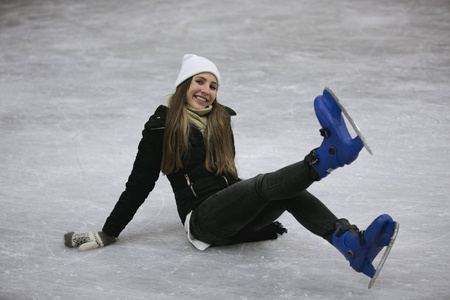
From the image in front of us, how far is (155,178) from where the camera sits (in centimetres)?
263

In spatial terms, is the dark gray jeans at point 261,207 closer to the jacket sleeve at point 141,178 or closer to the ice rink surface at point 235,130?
the ice rink surface at point 235,130

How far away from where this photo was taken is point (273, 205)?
247 cm

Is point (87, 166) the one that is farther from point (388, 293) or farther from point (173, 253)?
point (388, 293)

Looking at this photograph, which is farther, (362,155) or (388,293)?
(362,155)

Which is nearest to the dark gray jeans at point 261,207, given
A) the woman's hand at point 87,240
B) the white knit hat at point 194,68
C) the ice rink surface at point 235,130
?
the ice rink surface at point 235,130

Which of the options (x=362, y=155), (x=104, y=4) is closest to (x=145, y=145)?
(x=362, y=155)

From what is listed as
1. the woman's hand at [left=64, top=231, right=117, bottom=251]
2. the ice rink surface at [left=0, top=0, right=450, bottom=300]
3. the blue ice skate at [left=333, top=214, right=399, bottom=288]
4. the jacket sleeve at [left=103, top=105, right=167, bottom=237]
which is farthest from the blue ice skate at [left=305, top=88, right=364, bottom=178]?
the woman's hand at [left=64, top=231, right=117, bottom=251]

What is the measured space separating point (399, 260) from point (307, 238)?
1.31 ft

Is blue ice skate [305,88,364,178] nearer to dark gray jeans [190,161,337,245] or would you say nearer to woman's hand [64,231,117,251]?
dark gray jeans [190,161,337,245]

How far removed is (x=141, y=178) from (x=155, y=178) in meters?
0.07

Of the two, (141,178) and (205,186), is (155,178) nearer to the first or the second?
(141,178)

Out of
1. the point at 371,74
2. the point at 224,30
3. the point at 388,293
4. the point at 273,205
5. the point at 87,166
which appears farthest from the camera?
the point at 224,30

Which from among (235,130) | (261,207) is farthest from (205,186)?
(235,130)

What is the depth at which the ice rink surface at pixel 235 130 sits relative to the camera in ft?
7.88
